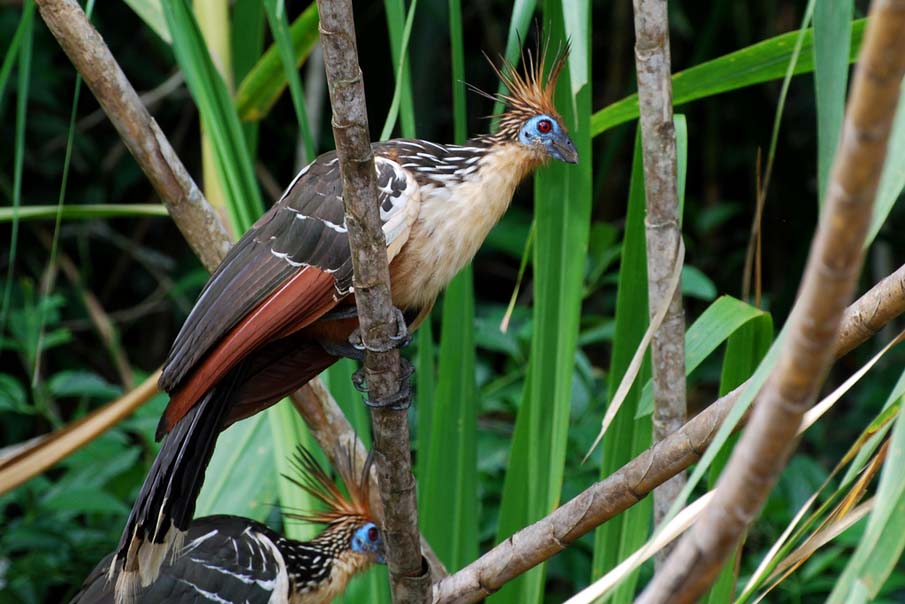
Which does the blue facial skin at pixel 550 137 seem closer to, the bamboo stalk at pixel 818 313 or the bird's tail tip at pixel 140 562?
the bird's tail tip at pixel 140 562

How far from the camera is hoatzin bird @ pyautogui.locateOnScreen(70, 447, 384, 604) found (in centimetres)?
205

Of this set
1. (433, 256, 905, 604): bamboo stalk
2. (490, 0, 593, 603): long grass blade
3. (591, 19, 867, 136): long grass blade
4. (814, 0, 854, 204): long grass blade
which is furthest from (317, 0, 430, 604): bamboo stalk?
(591, 19, 867, 136): long grass blade

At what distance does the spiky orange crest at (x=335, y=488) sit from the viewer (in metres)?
1.86

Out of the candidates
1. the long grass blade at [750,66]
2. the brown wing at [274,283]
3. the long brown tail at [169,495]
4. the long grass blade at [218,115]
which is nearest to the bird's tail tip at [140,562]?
Result: the long brown tail at [169,495]

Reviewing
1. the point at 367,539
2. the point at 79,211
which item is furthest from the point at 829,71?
the point at 367,539

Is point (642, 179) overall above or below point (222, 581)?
above

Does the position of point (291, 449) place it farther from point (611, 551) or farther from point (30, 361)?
point (30, 361)

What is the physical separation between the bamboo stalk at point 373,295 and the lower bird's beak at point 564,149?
0.47 metres

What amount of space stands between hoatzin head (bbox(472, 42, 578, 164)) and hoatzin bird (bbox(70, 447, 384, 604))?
645 mm

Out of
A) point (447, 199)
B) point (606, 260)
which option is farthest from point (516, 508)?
point (606, 260)

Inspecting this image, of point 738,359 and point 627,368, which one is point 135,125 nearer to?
point 627,368

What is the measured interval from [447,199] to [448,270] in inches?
4.5

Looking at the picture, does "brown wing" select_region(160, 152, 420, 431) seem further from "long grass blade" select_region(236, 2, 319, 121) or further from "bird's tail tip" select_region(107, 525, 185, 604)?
"long grass blade" select_region(236, 2, 319, 121)

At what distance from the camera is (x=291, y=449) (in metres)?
1.90
